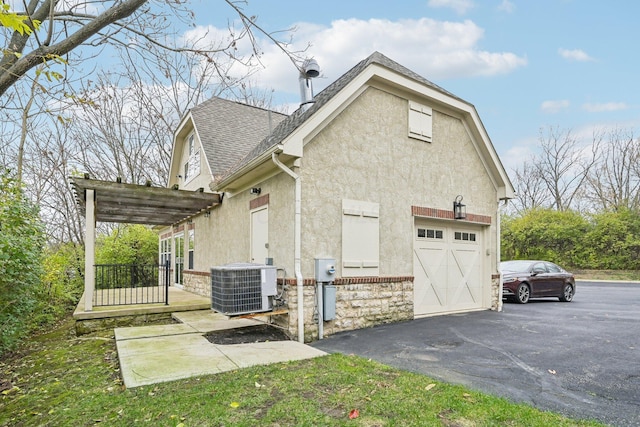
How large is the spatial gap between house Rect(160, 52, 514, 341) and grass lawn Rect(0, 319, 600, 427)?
7.18 feet

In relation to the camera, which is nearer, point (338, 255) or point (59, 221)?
point (338, 255)

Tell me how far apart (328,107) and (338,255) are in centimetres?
282

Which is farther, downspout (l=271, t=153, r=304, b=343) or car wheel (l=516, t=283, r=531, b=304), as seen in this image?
car wheel (l=516, t=283, r=531, b=304)

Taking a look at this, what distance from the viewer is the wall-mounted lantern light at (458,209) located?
9391mm

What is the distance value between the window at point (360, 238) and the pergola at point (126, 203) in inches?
186

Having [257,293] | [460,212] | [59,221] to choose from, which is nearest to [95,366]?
[257,293]

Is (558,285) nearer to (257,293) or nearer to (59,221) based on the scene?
(257,293)

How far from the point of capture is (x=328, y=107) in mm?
7027

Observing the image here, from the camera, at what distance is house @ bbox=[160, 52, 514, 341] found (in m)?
6.96

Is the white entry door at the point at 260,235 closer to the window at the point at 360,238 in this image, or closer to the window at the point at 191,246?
the window at the point at 360,238

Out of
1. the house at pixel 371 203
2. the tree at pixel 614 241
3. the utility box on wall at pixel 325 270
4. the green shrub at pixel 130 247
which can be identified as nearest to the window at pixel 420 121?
the house at pixel 371 203

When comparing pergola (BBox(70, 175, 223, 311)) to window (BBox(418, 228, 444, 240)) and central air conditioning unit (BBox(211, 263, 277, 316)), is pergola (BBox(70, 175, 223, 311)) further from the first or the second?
window (BBox(418, 228, 444, 240))

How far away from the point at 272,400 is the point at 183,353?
95.5 inches

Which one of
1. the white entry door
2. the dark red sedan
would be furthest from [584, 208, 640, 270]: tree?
the white entry door
